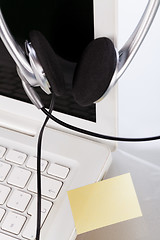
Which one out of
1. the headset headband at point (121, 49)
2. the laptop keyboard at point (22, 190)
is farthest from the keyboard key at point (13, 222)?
the headset headband at point (121, 49)

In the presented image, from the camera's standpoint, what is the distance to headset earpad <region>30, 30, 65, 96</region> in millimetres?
520

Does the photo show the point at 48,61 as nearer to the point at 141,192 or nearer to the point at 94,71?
the point at 94,71

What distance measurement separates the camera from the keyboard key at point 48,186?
606mm

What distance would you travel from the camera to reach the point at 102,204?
62 cm

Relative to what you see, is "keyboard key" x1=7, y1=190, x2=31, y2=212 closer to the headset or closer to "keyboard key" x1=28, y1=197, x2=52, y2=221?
"keyboard key" x1=28, y1=197, x2=52, y2=221

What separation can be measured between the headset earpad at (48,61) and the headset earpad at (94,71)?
23mm

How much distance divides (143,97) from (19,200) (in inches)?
9.4

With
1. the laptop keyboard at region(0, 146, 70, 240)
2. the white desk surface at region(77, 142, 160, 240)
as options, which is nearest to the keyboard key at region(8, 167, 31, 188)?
the laptop keyboard at region(0, 146, 70, 240)

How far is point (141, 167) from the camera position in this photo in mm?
688

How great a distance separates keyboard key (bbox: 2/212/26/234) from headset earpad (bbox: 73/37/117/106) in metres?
0.17

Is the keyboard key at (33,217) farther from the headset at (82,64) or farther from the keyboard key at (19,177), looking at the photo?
the headset at (82,64)

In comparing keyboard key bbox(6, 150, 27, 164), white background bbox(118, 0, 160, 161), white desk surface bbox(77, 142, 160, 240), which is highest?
white background bbox(118, 0, 160, 161)

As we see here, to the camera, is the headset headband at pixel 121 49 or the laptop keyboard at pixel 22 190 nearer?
the headset headband at pixel 121 49

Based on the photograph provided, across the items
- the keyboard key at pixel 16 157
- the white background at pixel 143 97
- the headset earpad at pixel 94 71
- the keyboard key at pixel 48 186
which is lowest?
the keyboard key at pixel 48 186
